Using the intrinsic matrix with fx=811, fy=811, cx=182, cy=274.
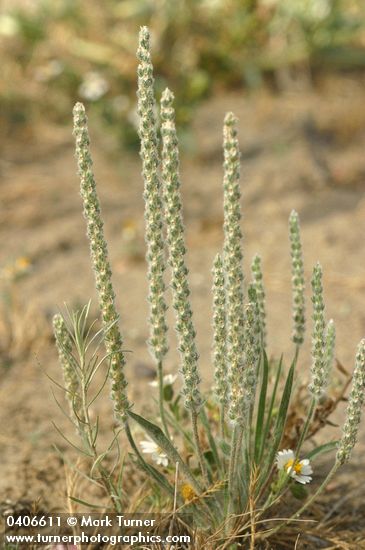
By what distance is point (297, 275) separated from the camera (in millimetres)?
2047

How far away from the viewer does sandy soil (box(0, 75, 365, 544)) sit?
3152mm

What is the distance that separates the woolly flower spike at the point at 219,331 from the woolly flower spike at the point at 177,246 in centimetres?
5

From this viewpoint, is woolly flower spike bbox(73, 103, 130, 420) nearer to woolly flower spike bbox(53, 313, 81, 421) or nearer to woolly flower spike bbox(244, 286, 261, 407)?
woolly flower spike bbox(53, 313, 81, 421)

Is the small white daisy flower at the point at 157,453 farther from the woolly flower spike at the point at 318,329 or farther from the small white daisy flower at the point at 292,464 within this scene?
the woolly flower spike at the point at 318,329

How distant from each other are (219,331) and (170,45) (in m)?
4.17

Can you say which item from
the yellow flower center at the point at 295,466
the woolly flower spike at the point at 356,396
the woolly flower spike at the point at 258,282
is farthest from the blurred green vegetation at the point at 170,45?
the woolly flower spike at the point at 356,396

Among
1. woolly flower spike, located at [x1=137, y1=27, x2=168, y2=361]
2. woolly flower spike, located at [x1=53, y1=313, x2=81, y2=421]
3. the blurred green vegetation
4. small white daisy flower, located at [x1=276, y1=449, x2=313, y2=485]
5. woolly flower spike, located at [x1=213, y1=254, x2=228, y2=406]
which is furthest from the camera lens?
the blurred green vegetation

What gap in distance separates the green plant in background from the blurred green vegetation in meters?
3.61

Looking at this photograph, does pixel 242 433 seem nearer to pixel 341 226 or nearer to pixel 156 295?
pixel 156 295

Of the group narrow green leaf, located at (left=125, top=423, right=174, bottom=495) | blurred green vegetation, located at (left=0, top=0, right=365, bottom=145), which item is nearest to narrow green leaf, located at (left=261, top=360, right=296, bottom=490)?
narrow green leaf, located at (left=125, top=423, right=174, bottom=495)

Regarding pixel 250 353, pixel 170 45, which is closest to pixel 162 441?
pixel 250 353

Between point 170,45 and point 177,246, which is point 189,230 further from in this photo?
point 177,246

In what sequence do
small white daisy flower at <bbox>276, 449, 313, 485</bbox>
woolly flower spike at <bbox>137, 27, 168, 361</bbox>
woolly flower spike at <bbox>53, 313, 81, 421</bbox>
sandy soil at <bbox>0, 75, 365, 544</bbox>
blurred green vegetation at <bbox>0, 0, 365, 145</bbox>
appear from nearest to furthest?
woolly flower spike at <bbox>137, 27, 168, 361</bbox> → woolly flower spike at <bbox>53, 313, 81, 421</bbox> → small white daisy flower at <bbox>276, 449, 313, 485</bbox> → sandy soil at <bbox>0, 75, 365, 544</bbox> → blurred green vegetation at <bbox>0, 0, 365, 145</bbox>

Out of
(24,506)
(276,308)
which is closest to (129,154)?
(276,308)
